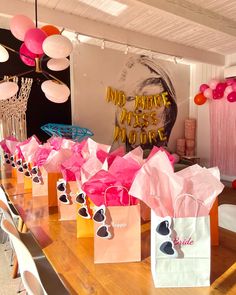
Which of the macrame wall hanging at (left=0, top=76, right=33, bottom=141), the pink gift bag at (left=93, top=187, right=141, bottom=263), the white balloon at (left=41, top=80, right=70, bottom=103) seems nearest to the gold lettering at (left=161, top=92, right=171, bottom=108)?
the macrame wall hanging at (left=0, top=76, right=33, bottom=141)

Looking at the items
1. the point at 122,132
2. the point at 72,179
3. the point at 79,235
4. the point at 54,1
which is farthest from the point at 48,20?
the point at 79,235

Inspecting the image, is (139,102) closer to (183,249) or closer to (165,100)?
(165,100)

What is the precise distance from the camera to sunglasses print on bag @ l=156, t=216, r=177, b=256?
797mm

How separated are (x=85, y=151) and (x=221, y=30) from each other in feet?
11.5

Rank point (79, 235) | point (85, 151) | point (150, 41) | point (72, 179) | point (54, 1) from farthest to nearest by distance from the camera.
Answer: point (150, 41) → point (54, 1) → point (85, 151) → point (72, 179) → point (79, 235)

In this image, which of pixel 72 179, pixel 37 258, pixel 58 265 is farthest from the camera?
pixel 37 258

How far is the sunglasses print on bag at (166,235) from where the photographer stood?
0.80 meters

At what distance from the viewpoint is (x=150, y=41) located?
184 inches

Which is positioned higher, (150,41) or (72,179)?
(150,41)

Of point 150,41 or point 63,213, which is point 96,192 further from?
point 150,41

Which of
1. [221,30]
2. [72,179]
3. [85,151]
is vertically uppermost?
[221,30]

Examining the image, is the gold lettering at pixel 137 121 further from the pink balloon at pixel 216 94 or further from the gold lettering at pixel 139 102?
the pink balloon at pixel 216 94

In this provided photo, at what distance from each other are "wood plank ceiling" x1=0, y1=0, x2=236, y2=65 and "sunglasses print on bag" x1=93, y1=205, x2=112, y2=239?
286cm

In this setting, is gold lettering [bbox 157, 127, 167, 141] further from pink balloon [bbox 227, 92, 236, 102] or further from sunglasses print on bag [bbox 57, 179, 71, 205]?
sunglasses print on bag [bbox 57, 179, 71, 205]
